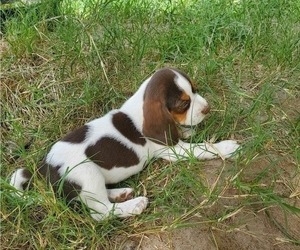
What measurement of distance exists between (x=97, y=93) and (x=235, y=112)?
103 centimetres

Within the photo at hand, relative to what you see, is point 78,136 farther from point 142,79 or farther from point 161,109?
point 142,79

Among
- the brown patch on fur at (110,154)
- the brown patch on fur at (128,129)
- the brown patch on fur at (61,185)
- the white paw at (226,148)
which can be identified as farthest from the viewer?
the white paw at (226,148)

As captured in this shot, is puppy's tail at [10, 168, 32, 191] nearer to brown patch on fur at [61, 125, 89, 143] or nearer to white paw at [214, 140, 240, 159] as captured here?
brown patch on fur at [61, 125, 89, 143]

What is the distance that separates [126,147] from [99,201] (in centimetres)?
38

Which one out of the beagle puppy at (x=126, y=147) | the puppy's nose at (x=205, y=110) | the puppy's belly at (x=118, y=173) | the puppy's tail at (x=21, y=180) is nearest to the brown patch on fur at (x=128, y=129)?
the beagle puppy at (x=126, y=147)

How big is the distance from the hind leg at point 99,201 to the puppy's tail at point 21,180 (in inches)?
15.1

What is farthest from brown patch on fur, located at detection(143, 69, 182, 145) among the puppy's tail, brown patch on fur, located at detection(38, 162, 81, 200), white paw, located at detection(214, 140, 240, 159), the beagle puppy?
the puppy's tail

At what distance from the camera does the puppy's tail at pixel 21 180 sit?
3010 mm

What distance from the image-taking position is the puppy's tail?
3.01 m

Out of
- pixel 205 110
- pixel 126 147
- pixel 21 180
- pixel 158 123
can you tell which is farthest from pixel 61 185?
pixel 205 110

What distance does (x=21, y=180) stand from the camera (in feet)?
9.93

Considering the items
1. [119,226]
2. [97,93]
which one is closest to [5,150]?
[97,93]

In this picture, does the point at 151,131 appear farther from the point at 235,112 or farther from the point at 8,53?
the point at 8,53

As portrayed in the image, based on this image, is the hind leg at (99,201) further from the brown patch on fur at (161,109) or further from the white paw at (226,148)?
the white paw at (226,148)
